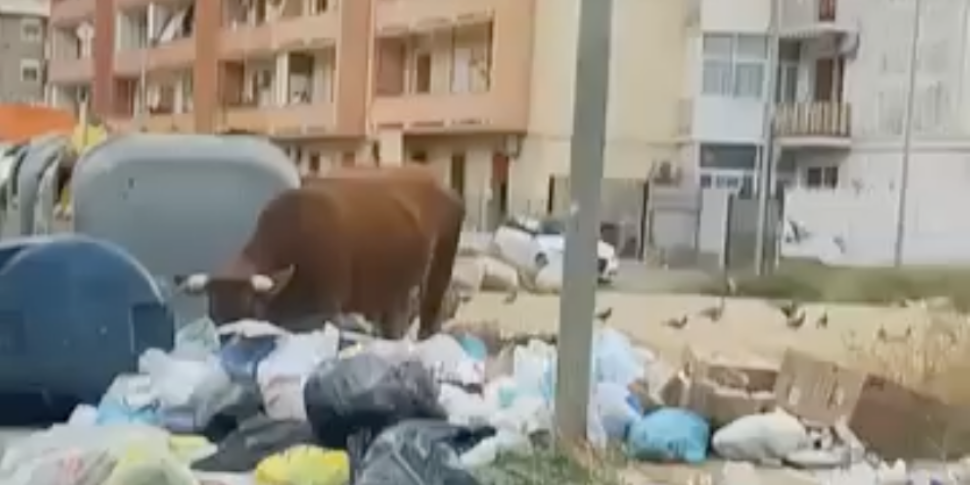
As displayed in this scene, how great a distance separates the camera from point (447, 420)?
1.03 meters

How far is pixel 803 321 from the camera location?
3.63 feet

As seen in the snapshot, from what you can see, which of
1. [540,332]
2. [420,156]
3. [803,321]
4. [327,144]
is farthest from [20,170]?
[803,321]

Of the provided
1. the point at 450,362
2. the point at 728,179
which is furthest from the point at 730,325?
the point at 450,362

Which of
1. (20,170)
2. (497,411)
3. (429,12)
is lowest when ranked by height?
(497,411)

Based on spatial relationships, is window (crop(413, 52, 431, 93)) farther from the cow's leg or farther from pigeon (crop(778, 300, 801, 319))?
pigeon (crop(778, 300, 801, 319))

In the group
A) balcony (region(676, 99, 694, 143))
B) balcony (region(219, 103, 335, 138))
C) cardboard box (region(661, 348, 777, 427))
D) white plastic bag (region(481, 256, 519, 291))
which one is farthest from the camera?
balcony (region(219, 103, 335, 138))

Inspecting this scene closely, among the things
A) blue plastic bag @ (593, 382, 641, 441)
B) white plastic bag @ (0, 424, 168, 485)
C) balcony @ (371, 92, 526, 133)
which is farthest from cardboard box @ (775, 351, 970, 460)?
white plastic bag @ (0, 424, 168, 485)

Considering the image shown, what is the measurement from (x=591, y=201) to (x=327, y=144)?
1.51 feet

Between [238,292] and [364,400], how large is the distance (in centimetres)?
35

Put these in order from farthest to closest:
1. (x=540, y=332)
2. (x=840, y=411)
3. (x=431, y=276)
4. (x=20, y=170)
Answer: (x=20, y=170)
(x=431, y=276)
(x=540, y=332)
(x=840, y=411)

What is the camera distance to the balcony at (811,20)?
109 cm

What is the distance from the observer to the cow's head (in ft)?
4.39

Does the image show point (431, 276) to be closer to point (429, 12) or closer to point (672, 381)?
point (429, 12)

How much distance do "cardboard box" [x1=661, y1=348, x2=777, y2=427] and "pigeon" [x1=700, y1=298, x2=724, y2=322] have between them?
37 mm
